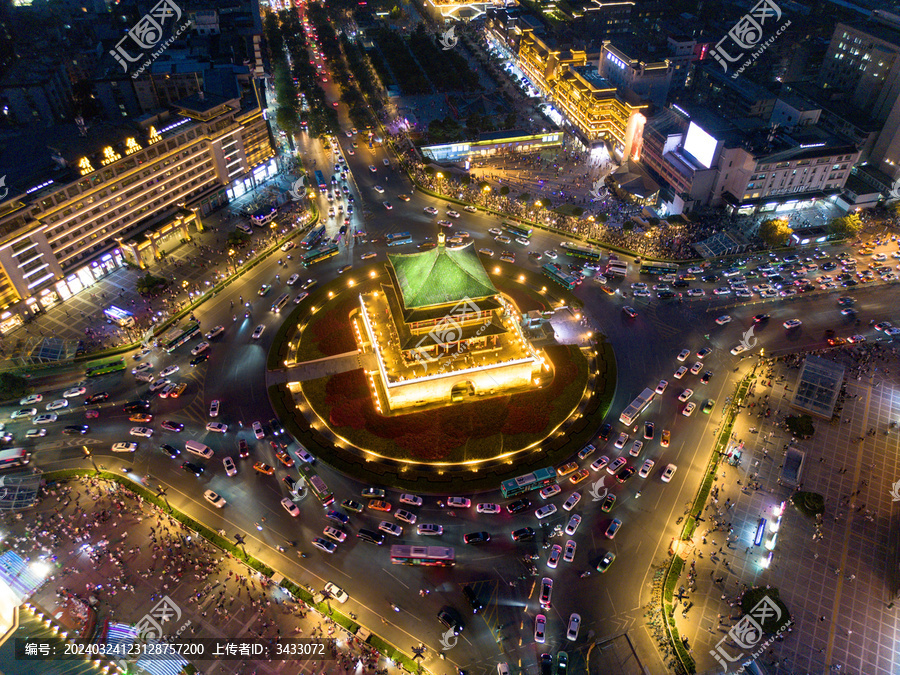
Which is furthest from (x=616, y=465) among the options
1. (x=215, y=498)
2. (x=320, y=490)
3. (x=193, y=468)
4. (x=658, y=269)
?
(x=193, y=468)

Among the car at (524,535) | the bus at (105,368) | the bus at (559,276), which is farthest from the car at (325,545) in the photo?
the bus at (559,276)

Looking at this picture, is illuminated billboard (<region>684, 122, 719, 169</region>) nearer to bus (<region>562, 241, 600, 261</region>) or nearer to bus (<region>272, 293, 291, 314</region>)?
bus (<region>562, 241, 600, 261</region>)

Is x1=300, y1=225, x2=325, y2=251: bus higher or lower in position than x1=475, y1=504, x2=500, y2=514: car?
higher

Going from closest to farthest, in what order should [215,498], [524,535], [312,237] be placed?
[524,535], [215,498], [312,237]

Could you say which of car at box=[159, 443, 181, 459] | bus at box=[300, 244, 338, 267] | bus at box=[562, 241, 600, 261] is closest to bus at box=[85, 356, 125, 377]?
car at box=[159, 443, 181, 459]

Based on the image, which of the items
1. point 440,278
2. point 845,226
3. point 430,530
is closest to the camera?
point 430,530

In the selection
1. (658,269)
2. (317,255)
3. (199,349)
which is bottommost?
(199,349)

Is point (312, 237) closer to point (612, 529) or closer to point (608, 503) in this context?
point (608, 503)
